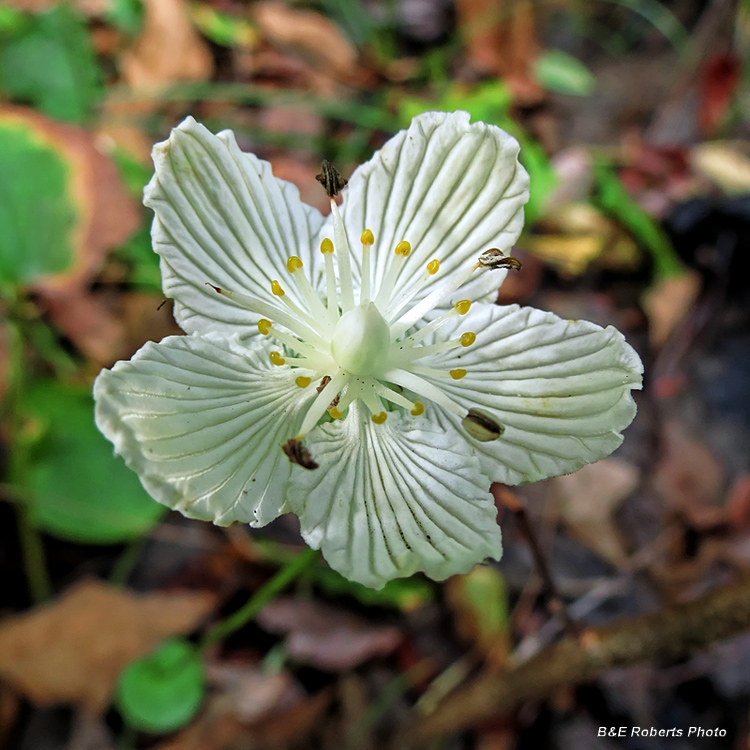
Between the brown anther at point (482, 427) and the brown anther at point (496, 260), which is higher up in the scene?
the brown anther at point (496, 260)

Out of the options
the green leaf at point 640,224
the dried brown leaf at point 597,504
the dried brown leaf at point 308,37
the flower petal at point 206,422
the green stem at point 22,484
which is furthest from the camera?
A: the dried brown leaf at point 308,37

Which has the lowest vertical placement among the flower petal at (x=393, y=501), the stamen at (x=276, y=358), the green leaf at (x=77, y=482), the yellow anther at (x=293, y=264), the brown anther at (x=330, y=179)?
the green leaf at (x=77, y=482)

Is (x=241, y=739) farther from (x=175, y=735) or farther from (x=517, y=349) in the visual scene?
(x=517, y=349)

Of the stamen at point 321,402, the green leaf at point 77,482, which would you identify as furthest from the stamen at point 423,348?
the green leaf at point 77,482

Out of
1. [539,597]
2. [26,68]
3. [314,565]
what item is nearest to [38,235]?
[26,68]

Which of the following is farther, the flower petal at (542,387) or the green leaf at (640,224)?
the green leaf at (640,224)

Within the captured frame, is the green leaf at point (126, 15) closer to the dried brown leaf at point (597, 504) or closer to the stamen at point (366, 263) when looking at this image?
the stamen at point (366, 263)

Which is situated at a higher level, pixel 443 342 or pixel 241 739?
pixel 443 342

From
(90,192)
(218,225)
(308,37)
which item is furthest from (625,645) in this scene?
(308,37)
